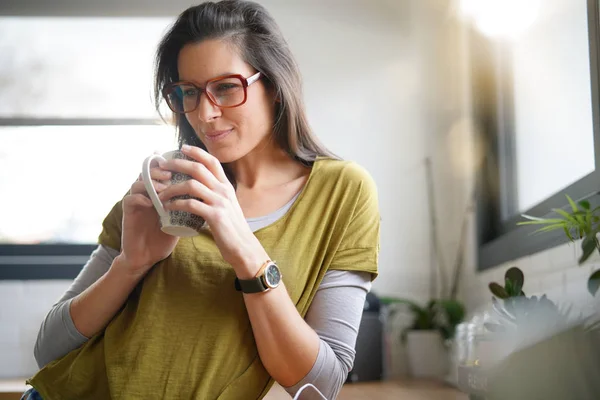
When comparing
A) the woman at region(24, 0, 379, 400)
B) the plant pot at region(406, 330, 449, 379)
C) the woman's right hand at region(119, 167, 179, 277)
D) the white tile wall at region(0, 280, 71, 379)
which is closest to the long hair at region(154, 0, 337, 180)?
the woman at region(24, 0, 379, 400)

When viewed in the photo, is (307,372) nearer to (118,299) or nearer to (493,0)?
(118,299)

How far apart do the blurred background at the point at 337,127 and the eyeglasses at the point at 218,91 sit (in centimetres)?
162

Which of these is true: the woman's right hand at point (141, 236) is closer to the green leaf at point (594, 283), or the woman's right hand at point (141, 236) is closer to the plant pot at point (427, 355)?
the green leaf at point (594, 283)

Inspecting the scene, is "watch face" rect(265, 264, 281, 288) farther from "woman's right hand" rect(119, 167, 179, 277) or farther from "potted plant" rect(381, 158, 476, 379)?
"potted plant" rect(381, 158, 476, 379)

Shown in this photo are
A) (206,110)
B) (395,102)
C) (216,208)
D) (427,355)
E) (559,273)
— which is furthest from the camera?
(395,102)

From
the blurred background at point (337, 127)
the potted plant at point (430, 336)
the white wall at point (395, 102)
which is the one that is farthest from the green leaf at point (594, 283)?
the white wall at point (395, 102)

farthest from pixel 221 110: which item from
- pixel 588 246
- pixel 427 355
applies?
pixel 427 355

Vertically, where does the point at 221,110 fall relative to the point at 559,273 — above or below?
above

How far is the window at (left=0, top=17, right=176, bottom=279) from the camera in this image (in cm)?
271

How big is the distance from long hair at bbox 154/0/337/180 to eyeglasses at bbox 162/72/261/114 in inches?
2.0

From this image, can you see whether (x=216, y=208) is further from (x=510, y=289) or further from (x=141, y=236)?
(x=510, y=289)

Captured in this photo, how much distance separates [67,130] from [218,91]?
78.9 inches

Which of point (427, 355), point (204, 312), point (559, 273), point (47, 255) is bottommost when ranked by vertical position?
point (427, 355)

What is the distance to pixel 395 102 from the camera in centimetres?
288
